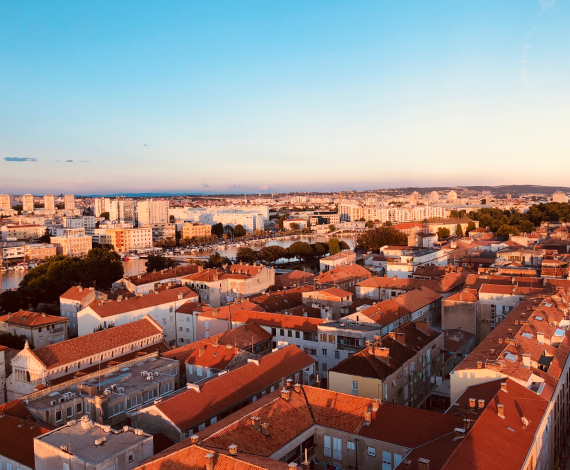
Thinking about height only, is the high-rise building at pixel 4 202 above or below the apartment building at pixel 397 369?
above

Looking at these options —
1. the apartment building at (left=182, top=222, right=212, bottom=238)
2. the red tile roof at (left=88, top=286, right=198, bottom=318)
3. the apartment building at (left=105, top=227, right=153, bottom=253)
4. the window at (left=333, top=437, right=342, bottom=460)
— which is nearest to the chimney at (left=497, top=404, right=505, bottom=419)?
the window at (left=333, top=437, right=342, bottom=460)

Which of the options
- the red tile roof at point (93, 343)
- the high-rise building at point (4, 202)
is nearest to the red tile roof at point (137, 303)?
the red tile roof at point (93, 343)

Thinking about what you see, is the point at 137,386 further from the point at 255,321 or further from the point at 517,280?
the point at 517,280

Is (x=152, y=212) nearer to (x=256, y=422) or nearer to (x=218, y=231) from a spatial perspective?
(x=218, y=231)

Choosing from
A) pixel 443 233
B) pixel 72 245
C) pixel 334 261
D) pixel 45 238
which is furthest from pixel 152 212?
pixel 334 261

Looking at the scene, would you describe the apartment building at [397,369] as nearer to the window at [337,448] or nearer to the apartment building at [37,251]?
the window at [337,448]

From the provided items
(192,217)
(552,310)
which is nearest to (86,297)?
(552,310)
